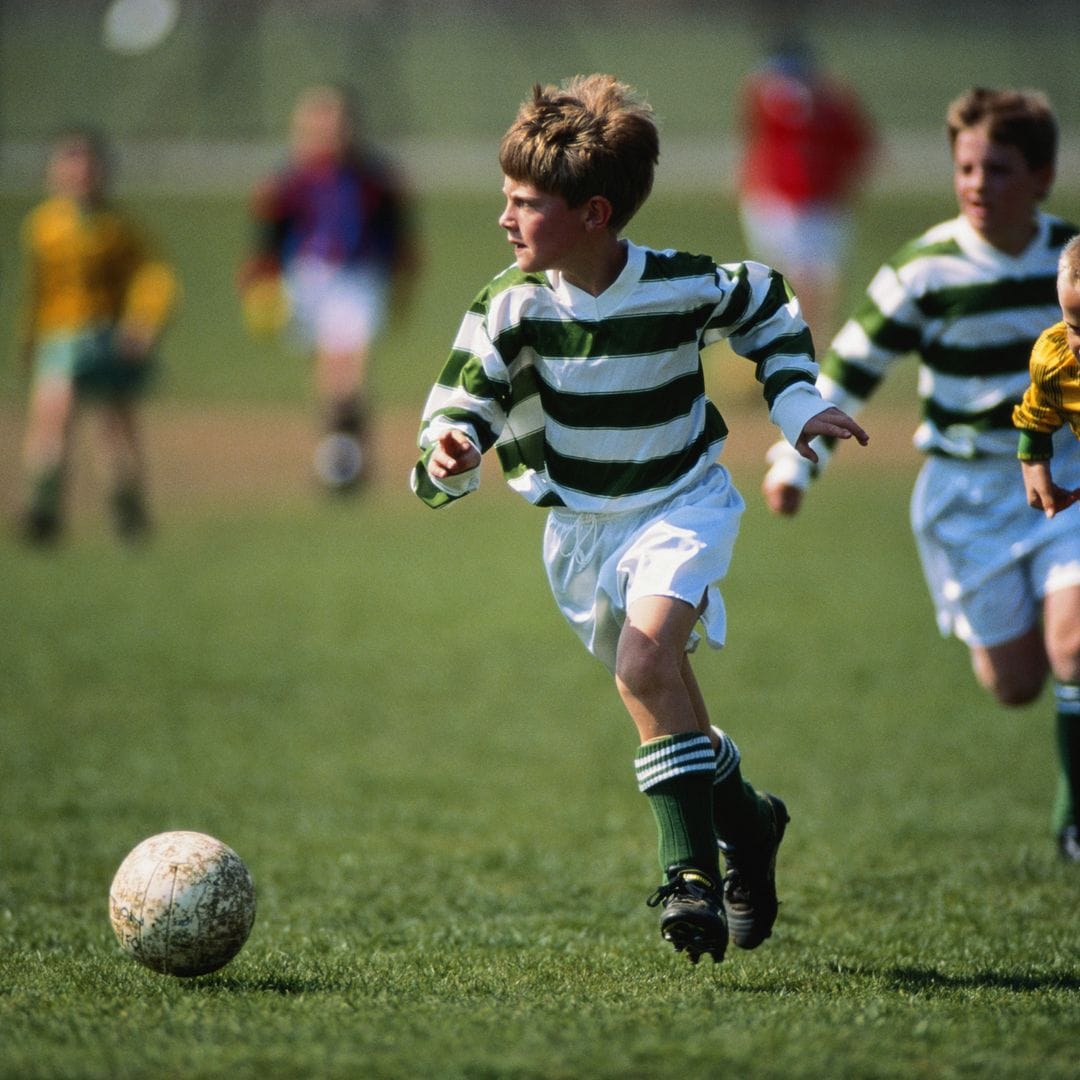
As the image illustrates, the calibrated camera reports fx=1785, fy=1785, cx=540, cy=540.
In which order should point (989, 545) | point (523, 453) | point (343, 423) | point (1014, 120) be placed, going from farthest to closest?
1. point (343, 423)
2. point (989, 545)
3. point (1014, 120)
4. point (523, 453)

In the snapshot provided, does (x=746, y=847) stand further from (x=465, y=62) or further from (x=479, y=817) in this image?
(x=465, y=62)

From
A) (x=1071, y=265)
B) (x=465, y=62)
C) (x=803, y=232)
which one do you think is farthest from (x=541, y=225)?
(x=465, y=62)

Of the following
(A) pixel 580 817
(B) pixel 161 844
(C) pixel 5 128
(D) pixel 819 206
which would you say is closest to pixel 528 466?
(B) pixel 161 844

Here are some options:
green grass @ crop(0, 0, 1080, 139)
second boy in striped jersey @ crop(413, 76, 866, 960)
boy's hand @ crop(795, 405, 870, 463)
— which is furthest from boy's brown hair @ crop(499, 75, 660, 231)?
green grass @ crop(0, 0, 1080, 139)

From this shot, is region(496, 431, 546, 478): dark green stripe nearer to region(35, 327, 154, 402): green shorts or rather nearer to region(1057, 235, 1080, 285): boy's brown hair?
region(1057, 235, 1080, 285): boy's brown hair

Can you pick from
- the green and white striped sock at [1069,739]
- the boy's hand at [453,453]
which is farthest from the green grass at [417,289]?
the boy's hand at [453,453]

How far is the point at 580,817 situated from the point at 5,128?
31.6m

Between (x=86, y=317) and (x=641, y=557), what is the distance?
7800mm

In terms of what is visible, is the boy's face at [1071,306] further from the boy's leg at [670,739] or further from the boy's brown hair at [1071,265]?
the boy's leg at [670,739]

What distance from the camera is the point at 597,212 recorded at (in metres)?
4.01

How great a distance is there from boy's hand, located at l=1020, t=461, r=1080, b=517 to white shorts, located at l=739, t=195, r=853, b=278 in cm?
1202

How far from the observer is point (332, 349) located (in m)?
13.0

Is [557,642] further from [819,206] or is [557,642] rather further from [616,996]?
[819,206]

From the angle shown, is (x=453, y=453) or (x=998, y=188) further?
(x=998, y=188)
